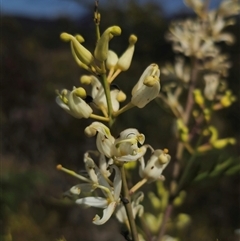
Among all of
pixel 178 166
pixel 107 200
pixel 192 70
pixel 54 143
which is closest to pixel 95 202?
pixel 107 200

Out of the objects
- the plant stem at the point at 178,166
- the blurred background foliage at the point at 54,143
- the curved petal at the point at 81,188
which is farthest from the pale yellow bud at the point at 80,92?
the blurred background foliage at the point at 54,143

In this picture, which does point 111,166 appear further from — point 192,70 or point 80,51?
point 192,70

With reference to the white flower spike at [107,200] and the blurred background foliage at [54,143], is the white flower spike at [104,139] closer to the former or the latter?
the white flower spike at [107,200]

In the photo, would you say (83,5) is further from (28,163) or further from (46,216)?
(46,216)

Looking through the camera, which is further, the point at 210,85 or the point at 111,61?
the point at 210,85

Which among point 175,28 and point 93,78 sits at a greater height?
point 93,78

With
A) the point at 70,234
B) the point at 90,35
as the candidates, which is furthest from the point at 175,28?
the point at 90,35
